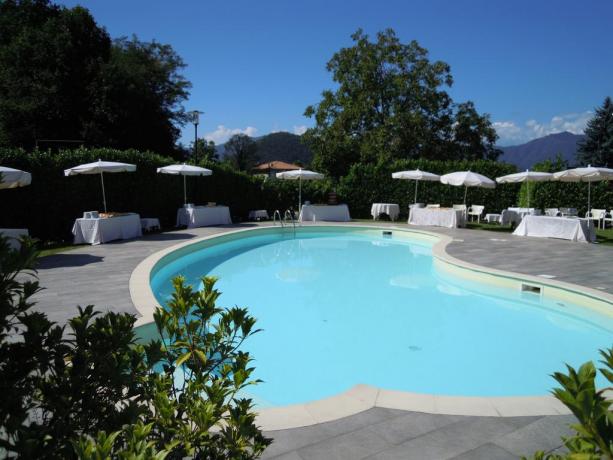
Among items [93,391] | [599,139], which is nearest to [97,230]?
[93,391]

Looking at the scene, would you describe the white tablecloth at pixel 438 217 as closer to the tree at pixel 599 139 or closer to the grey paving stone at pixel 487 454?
the grey paving stone at pixel 487 454

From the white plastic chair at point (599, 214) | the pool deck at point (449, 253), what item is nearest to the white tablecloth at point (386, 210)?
the pool deck at point (449, 253)

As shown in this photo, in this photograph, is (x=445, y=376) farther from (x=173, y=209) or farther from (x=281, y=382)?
(x=173, y=209)

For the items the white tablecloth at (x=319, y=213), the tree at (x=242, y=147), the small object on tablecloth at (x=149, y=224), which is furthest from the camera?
the tree at (x=242, y=147)

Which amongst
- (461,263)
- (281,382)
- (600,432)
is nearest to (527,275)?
(461,263)

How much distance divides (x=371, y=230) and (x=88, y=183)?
1074cm

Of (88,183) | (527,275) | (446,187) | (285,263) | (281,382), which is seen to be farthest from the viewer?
(446,187)

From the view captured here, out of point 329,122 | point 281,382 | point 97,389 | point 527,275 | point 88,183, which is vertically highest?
point 329,122

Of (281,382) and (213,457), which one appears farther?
(281,382)

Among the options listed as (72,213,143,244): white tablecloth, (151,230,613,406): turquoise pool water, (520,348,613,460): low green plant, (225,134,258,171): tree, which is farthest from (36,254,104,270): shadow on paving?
(225,134,258,171): tree

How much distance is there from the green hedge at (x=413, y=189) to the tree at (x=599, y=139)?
73.5 feet

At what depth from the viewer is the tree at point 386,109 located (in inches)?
1129

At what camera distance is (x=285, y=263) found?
39.5 feet

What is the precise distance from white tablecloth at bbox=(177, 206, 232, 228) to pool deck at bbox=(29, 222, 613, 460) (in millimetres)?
1780
